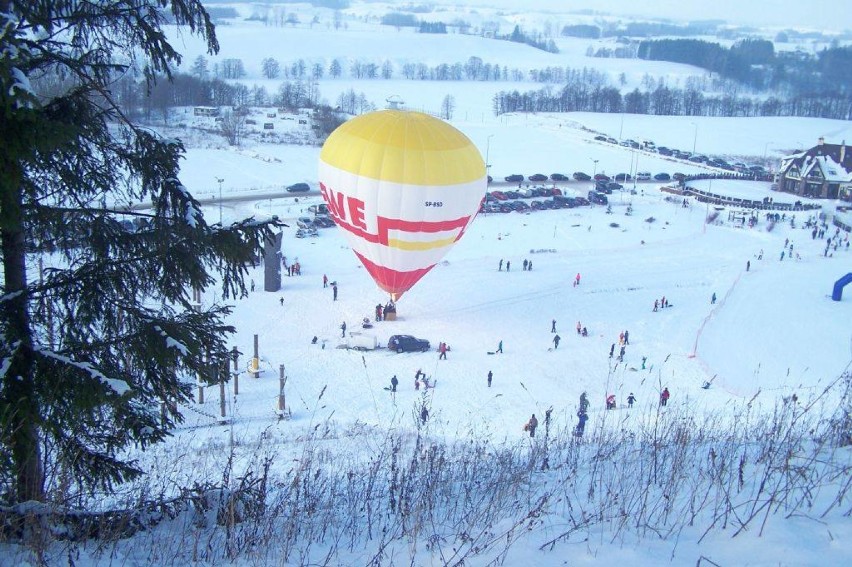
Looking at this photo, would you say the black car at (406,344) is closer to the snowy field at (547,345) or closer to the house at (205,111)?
the snowy field at (547,345)

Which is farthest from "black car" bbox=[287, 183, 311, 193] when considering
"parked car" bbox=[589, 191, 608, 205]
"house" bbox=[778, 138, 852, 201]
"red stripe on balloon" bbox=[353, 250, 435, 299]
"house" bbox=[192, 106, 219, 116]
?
"house" bbox=[778, 138, 852, 201]

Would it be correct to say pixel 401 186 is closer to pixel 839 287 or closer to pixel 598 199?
pixel 839 287

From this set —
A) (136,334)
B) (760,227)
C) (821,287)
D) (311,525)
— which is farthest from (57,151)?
(760,227)

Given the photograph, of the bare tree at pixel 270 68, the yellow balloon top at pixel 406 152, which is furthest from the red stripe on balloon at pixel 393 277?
the bare tree at pixel 270 68

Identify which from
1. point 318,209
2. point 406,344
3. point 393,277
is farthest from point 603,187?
point 406,344

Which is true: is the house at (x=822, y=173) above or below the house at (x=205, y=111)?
below
